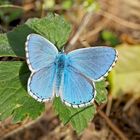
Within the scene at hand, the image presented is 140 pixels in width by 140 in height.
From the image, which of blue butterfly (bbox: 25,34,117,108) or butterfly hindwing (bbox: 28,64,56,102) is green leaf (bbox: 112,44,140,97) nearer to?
blue butterfly (bbox: 25,34,117,108)

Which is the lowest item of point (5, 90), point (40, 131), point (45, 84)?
point (40, 131)

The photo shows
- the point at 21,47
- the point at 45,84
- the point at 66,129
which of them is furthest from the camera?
the point at 66,129

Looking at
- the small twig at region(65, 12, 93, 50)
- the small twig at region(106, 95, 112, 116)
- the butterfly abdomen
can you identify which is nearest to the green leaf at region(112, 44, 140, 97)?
the small twig at region(106, 95, 112, 116)

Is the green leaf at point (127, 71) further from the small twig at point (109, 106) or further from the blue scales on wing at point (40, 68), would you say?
the blue scales on wing at point (40, 68)

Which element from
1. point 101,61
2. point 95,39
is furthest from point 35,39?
point 95,39

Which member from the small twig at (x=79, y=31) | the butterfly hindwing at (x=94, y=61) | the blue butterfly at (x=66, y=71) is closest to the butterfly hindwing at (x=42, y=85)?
the blue butterfly at (x=66, y=71)

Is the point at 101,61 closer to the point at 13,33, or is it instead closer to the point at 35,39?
the point at 35,39
